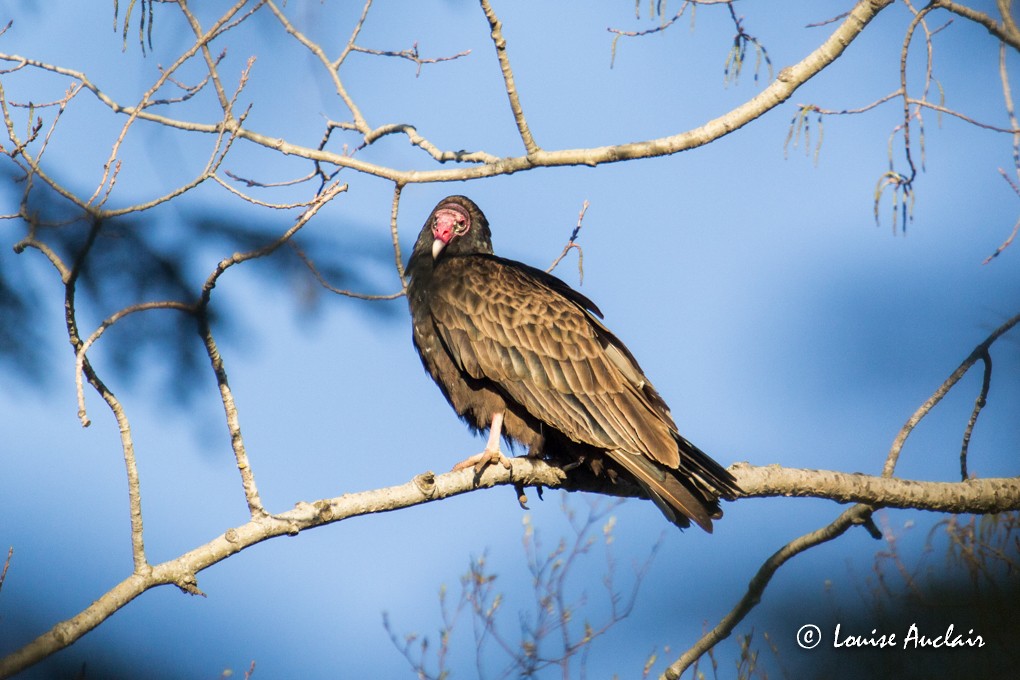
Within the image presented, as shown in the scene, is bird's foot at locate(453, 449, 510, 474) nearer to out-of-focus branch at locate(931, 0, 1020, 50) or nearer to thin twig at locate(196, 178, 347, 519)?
thin twig at locate(196, 178, 347, 519)

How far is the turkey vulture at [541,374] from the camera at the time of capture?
3396 millimetres

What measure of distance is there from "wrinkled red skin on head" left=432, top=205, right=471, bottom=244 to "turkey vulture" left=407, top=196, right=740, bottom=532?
19 centimetres

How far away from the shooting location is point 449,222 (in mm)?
4359

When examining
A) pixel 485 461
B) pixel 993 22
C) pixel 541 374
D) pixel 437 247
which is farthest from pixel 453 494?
pixel 993 22

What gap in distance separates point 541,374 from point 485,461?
1.60ft

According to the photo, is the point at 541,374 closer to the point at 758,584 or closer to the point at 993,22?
the point at 758,584

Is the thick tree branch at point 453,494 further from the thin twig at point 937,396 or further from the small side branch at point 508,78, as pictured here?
the small side branch at point 508,78

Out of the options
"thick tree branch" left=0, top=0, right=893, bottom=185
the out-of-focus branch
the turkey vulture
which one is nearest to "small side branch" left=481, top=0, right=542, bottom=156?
"thick tree branch" left=0, top=0, right=893, bottom=185

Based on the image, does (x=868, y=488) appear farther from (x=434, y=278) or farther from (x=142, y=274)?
(x=142, y=274)

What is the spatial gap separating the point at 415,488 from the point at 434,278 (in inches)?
51.5

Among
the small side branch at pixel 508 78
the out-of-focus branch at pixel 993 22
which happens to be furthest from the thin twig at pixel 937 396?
the small side branch at pixel 508 78

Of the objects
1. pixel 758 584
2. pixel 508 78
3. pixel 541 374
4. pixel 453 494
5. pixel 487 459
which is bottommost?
pixel 758 584

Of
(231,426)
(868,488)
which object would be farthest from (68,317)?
(868,488)

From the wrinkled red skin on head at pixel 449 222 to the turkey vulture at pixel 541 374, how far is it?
0.19 meters
